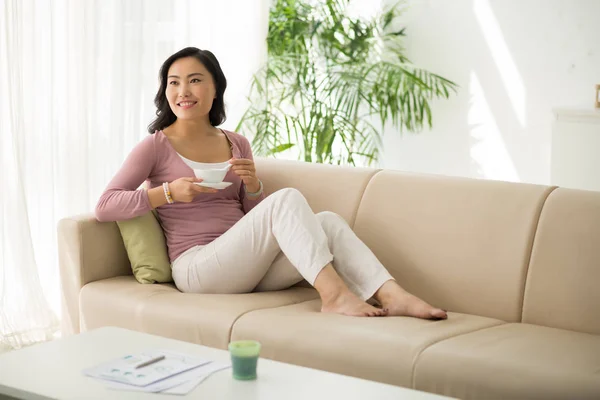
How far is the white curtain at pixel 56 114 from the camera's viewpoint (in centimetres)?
333

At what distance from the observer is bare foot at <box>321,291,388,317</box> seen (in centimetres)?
259

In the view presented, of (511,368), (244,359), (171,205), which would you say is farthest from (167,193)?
(511,368)

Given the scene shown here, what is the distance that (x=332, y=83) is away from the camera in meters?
4.53

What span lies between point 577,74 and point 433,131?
0.86 metres

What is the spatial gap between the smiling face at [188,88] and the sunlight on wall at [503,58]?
216cm

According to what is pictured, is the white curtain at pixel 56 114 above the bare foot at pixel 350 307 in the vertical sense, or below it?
above

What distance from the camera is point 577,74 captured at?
449 centimetres

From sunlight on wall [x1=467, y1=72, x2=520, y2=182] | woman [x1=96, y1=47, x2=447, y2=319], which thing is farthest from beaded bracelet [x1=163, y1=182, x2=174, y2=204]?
sunlight on wall [x1=467, y1=72, x2=520, y2=182]

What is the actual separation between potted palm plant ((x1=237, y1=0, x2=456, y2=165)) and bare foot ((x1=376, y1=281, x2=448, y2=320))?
1789 millimetres

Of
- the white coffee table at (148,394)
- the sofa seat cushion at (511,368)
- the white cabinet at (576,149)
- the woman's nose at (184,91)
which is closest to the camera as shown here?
the white coffee table at (148,394)

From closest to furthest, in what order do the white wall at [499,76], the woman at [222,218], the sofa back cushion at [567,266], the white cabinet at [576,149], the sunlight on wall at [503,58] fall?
the sofa back cushion at [567,266], the woman at [222,218], the white cabinet at [576,149], the white wall at [499,76], the sunlight on wall at [503,58]

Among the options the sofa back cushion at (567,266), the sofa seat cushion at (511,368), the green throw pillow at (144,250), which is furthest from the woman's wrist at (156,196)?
the sofa back cushion at (567,266)

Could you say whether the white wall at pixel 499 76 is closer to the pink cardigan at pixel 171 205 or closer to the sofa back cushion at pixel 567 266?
the sofa back cushion at pixel 567 266

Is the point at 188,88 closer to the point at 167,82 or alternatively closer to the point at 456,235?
the point at 167,82
